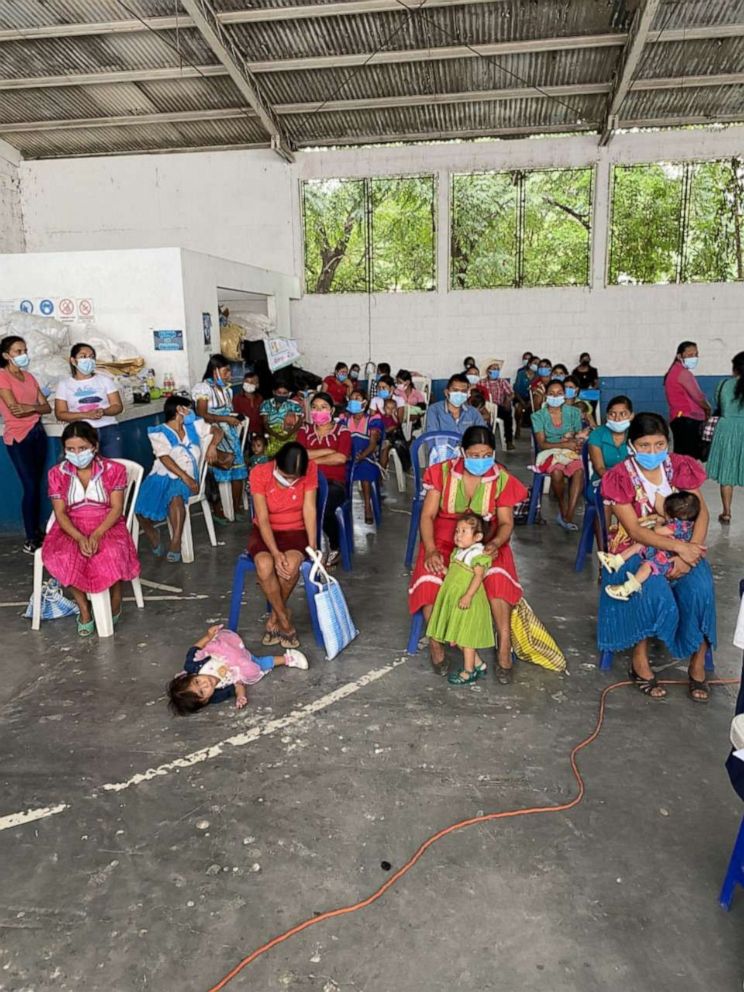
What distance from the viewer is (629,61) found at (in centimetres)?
905

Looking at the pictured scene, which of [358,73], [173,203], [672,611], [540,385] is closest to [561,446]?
[540,385]

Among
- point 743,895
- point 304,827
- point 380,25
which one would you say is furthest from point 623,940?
point 380,25

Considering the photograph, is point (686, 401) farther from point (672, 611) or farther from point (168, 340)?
point (168, 340)

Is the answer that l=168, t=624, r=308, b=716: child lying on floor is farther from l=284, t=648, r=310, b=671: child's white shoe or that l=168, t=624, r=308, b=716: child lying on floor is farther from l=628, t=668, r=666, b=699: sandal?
l=628, t=668, r=666, b=699: sandal

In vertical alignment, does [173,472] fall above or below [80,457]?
below

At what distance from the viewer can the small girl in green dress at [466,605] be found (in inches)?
125

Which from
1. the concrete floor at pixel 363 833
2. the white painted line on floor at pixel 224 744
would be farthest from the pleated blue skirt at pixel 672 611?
the white painted line on floor at pixel 224 744

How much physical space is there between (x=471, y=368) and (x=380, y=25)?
4257mm

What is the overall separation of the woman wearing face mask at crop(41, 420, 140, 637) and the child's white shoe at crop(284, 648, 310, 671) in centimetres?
108

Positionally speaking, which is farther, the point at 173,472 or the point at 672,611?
the point at 173,472

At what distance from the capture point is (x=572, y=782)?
2.52 metres

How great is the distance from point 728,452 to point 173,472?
4.20 metres

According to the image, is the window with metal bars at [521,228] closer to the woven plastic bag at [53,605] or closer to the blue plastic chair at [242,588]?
the blue plastic chair at [242,588]

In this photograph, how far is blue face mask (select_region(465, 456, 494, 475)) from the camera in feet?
11.2
